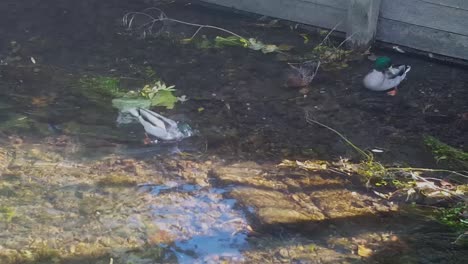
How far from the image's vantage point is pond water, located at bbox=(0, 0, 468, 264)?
3594 mm

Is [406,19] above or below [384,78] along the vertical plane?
above

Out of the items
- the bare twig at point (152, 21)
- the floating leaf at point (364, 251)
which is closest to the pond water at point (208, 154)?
the floating leaf at point (364, 251)

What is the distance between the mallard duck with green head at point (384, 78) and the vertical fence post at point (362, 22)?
30.2 inches

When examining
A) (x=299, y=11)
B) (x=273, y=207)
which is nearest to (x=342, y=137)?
(x=273, y=207)

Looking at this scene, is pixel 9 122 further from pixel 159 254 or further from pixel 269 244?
pixel 269 244

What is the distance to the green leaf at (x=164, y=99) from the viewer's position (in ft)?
16.7

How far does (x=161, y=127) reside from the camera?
4.61m

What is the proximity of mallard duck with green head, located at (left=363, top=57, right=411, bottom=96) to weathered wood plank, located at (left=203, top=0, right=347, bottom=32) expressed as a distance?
3.68 ft

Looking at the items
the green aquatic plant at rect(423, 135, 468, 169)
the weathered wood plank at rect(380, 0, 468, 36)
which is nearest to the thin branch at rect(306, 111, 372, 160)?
the green aquatic plant at rect(423, 135, 468, 169)

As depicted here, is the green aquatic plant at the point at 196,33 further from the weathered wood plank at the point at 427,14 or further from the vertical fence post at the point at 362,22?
the weathered wood plank at the point at 427,14

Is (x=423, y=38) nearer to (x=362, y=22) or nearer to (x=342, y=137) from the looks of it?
(x=362, y=22)

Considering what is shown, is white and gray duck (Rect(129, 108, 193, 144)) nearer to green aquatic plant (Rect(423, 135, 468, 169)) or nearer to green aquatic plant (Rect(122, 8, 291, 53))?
green aquatic plant (Rect(122, 8, 291, 53))

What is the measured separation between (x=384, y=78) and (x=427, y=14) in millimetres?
1022

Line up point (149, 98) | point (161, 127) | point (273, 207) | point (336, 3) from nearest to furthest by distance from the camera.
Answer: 1. point (273, 207)
2. point (161, 127)
3. point (149, 98)
4. point (336, 3)
